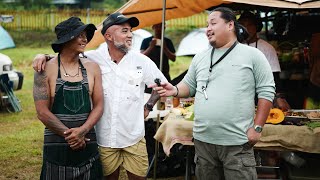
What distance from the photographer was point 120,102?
4.57 m

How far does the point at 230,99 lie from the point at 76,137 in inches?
47.6

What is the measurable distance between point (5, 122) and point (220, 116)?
752 centimetres

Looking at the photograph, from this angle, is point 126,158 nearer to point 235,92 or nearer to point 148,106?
point 148,106

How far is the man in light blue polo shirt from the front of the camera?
13.7ft

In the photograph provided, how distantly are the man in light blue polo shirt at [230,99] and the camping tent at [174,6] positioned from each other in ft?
4.96

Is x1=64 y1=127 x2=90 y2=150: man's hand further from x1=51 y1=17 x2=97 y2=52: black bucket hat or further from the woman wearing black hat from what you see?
x1=51 y1=17 x2=97 y2=52: black bucket hat

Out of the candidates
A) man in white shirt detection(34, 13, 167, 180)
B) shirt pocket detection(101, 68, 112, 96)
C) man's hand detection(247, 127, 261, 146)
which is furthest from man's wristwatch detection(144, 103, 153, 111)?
man's hand detection(247, 127, 261, 146)

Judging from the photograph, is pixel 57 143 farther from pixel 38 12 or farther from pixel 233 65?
pixel 38 12

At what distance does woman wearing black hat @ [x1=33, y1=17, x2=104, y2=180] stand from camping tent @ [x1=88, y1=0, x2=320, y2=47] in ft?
6.58

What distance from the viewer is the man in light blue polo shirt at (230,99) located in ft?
13.7

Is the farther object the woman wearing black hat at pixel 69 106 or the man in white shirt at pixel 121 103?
the man in white shirt at pixel 121 103

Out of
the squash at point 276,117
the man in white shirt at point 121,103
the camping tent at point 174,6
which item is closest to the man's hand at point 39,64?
the man in white shirt at point 121,103

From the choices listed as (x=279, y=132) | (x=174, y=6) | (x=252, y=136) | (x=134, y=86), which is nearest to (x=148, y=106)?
(x=134, y=86)

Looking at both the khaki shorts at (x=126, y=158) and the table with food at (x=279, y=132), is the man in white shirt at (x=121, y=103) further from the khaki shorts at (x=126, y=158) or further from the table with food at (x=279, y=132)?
the table with food at (x=279, y=132)
